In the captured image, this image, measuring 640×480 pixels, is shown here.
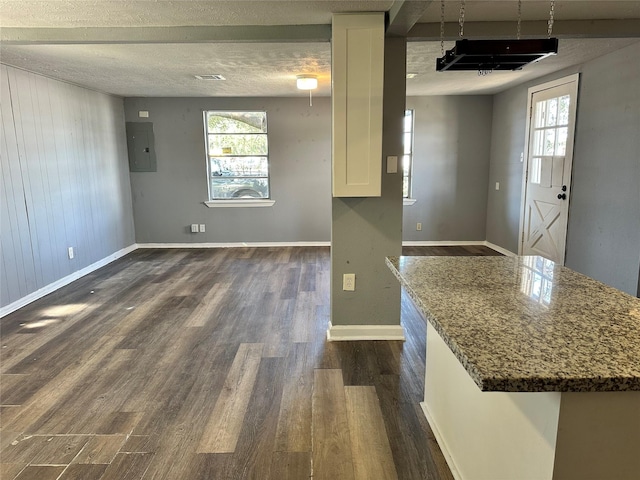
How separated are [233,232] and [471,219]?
12.1ft

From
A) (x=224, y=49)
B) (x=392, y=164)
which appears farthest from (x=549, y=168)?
(x=224, y=49)

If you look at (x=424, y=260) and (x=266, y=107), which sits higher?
(x=266, y=107)

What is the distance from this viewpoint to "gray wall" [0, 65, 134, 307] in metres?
3.75

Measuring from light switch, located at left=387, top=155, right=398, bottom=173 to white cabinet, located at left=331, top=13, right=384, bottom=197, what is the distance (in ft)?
0.54

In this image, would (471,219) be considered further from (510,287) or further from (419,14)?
(510,287)

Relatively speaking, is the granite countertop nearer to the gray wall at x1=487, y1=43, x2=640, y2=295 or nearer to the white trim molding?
the gray wall at x1=487, y1=43, x2=640, y2=295

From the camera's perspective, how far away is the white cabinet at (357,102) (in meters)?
2.62

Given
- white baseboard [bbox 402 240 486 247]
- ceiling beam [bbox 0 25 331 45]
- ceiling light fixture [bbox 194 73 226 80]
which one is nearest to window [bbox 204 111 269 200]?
ceiling light fixture [bbox 194 73 226 80]

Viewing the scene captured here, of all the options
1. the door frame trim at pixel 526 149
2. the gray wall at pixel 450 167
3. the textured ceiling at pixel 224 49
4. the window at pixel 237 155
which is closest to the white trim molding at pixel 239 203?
the window at pixel 237 155

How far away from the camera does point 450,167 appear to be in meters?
6.23

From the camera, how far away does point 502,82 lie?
5031mm

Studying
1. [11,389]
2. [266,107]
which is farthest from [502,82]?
[11,389]

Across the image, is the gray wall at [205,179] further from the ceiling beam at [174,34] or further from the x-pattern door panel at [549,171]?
the ceiling beam at [174,34]

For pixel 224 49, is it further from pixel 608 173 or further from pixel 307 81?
pixel 608 173
